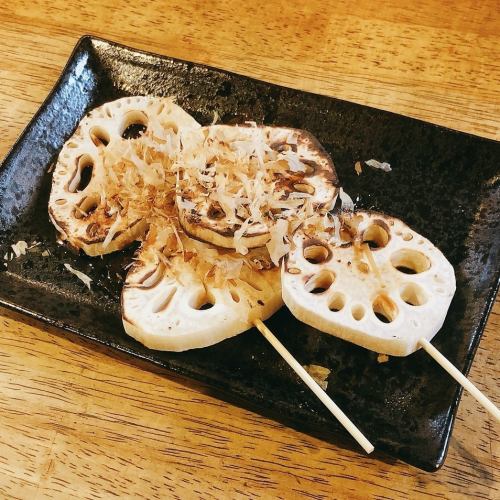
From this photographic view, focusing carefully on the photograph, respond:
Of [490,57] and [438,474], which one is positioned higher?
[490,57]

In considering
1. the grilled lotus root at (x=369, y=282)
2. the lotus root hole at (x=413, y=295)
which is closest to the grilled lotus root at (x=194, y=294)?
the grilled lotus root at (x=369, y=282)

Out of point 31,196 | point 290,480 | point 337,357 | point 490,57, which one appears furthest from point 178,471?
point 490,57

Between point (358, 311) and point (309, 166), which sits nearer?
point (358, 311)

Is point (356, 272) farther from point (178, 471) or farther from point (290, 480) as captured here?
point (178, 471)

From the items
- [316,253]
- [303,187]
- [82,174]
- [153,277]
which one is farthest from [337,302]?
[82,174]

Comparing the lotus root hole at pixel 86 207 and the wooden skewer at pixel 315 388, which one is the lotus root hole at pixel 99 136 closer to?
the lotus root hole at pixel 86 207

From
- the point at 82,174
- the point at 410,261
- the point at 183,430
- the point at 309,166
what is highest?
the point at 309,166

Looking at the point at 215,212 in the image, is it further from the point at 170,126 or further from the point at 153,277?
the point at 170,126
